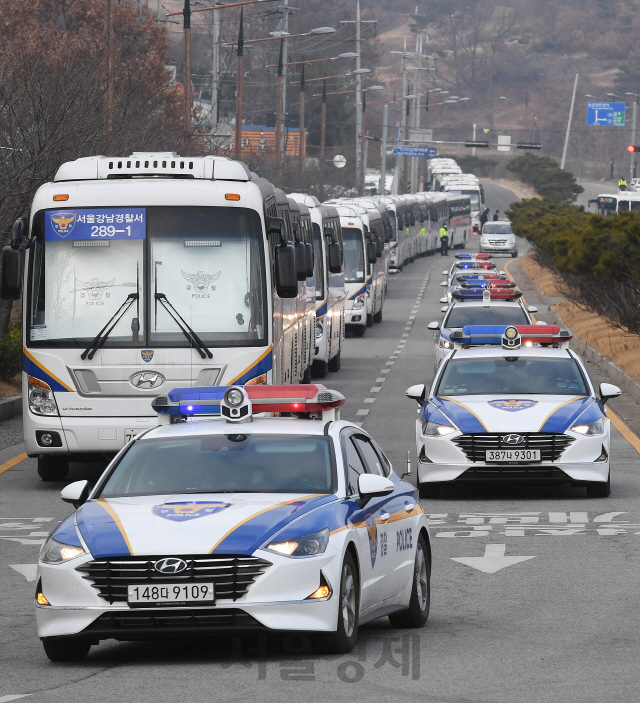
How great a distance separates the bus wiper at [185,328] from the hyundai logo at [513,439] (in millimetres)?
2948

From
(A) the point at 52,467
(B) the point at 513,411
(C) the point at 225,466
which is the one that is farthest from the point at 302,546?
(A) the point at 52,467

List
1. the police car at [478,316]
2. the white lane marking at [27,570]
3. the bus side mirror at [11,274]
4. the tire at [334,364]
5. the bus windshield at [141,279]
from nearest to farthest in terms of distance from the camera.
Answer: the white lane marking at [27,570], the bus side mirror at [11,274], the bus windshield at [141,279], the police car at [478,316], the tire at [334,364]

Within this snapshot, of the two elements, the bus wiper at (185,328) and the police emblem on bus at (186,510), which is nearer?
the police emblem on bus at (186,510)

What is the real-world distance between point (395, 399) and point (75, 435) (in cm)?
1085

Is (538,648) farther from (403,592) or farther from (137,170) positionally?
(137,170)

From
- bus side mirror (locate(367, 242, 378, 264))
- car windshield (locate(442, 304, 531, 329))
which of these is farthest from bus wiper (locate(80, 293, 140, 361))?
bus side mirror (locate(367, 242, 378, 264))

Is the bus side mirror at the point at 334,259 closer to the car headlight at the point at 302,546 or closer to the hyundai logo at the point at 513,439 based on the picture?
the hyundai logo at the point at 513,439

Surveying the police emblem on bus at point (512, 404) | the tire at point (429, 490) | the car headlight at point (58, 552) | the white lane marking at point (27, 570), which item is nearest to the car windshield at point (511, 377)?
the police emblem on bus at point (512, 404)

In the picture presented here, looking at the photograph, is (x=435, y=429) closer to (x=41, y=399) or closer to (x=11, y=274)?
(x=41, y=399)

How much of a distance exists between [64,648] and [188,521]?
895mm

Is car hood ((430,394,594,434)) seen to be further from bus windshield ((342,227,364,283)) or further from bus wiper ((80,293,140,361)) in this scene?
bus windshield ((342,227,364,283))

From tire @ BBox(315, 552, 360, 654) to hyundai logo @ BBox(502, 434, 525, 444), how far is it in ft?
24.0

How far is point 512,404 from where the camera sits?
642 inches

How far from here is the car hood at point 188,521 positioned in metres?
8.06
